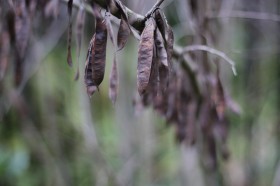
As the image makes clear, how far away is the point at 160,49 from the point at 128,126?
1736 mm

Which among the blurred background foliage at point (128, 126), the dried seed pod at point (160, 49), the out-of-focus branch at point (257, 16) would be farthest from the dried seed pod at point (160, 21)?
the blurred background foliage at point (128, 126)

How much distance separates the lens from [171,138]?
3025 mm

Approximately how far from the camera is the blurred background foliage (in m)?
2.48

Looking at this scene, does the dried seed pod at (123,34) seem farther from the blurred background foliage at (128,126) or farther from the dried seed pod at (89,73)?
the blurred background foliage at (128,126)

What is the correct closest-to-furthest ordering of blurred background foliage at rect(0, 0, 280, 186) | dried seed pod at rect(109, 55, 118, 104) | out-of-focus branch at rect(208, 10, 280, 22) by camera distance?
dried seed pod at rect(109, 55, 118, 104), out-of-focus branch at rect(208, 10, 280, 22), blurred background foliage at rect(0, 0, 280, 186)

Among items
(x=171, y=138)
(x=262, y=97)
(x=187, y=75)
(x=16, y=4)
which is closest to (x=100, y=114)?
(x=171, y=138)

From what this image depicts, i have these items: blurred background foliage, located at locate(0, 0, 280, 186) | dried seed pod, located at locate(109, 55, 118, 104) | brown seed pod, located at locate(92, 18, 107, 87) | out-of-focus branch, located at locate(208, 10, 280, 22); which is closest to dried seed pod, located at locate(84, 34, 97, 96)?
brown seed pod, located at locate(92, 18, 107, 87)

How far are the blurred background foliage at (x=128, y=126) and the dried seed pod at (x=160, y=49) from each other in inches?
55.1

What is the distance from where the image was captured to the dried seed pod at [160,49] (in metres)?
0.78

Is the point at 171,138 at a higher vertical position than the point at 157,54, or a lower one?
lower

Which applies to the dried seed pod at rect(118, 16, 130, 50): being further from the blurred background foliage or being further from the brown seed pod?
the blurred background foliage

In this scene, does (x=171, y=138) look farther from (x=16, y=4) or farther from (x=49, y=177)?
(x=16, y=4)

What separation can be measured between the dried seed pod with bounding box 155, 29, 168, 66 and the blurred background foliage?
1.40 meters

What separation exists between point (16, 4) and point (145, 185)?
1573 mm
